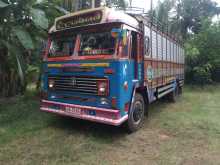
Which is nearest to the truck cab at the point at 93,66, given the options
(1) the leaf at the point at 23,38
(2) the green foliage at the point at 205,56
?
(1) the leaf at the point at 23,38

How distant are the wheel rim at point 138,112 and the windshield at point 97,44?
1.52 m

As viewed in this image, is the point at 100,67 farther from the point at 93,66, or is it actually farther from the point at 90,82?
the point at 90,82

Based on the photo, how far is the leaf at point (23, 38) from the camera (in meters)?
5.35

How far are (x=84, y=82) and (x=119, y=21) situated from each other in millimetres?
1447

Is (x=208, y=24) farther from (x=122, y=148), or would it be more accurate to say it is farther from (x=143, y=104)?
(x=122, y=148)

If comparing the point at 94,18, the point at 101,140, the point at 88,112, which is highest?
the point at 94,18

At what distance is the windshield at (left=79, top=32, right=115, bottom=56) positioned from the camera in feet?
14.8

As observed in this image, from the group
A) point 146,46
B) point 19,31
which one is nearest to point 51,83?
point 19,31

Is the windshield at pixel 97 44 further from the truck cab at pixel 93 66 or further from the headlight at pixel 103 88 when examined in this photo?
the headlight at pixel 103 88

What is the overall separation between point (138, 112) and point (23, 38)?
3320 millimetres

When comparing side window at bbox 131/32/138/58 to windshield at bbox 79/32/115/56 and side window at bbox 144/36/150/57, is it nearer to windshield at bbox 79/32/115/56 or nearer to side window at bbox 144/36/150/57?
side window at bbox 144/36/150/57

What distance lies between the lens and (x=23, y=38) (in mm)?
5406

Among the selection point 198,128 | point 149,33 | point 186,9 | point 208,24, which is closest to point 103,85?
point 149,33

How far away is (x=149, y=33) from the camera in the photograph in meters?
5.80
